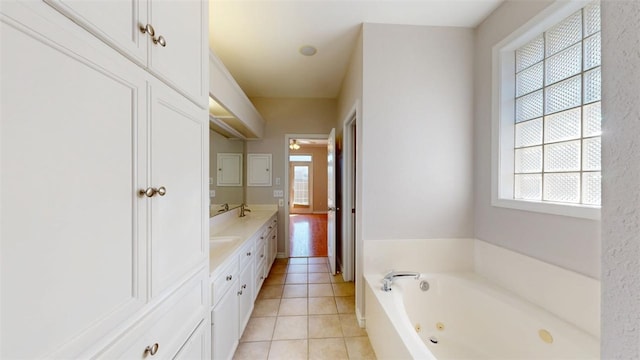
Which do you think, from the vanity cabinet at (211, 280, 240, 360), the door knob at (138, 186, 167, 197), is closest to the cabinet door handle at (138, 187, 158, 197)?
the door knob at (138, 186, 167, 197)

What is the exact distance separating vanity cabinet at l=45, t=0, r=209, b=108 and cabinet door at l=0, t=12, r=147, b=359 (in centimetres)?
5

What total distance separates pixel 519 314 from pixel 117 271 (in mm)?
2118

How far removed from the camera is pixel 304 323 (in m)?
2.11

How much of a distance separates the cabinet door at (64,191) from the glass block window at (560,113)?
2.18 meters

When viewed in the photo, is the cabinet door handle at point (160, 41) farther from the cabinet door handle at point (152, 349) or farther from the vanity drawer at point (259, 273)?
the vanity drawer at point (259, 273)

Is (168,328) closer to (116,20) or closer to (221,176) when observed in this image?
(116,20)

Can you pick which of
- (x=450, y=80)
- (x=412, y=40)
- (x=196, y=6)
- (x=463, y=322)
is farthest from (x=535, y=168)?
(x=196, y=6)

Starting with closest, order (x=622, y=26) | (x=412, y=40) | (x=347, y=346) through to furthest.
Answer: (x=622, y=26) < (x=347, y=346) < (x=412, y=40)

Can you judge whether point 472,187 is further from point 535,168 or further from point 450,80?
point 450,80

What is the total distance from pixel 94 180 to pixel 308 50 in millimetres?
2339

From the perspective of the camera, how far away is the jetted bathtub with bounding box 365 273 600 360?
4.19 ft

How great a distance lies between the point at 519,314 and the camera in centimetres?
150

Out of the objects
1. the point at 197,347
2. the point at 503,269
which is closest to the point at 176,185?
the point at 197,347

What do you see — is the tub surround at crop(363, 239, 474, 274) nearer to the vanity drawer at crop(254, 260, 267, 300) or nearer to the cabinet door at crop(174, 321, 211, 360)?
the vanity drawer at crop(254, 260, 267, 300)
